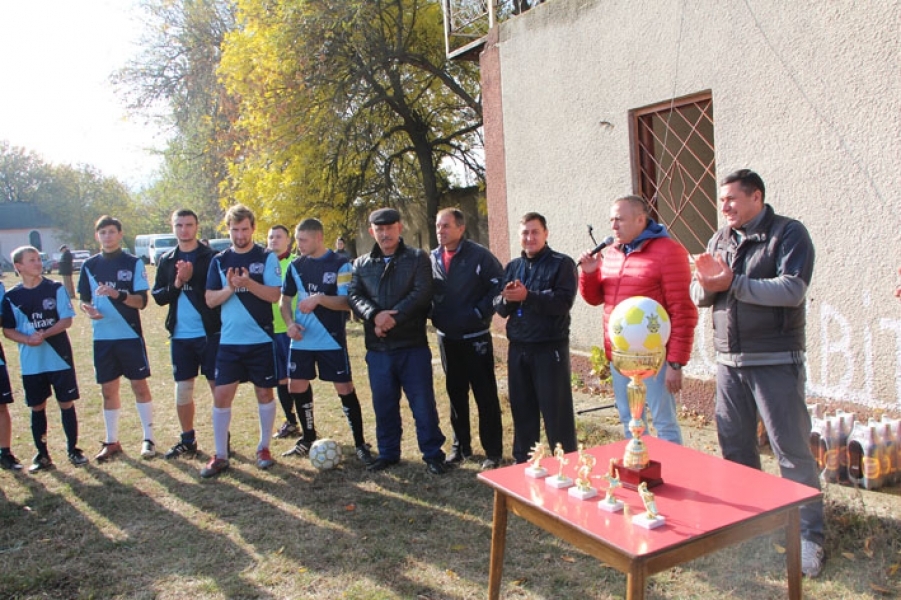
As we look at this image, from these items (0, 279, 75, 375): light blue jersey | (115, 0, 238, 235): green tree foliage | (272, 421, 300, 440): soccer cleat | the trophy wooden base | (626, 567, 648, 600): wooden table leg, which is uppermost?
(115, 0, 238, 235): green tree foliage

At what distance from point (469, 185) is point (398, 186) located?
5.30 feet

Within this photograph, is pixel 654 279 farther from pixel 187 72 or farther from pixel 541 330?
pixel 187 72

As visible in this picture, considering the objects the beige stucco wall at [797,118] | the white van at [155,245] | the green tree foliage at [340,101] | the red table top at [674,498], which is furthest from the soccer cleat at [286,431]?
the white van at [155,245]

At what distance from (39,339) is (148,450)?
132 cm

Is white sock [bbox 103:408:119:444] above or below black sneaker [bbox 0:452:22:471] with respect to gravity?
above

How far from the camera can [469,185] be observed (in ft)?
50.7

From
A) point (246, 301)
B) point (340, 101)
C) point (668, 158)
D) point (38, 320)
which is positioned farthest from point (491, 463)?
point (340, 101)

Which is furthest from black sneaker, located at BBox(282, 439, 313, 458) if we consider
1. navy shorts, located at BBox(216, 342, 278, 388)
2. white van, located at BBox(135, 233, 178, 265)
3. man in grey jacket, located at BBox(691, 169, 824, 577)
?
white van, located at BBox(135, 233, 178, 265)

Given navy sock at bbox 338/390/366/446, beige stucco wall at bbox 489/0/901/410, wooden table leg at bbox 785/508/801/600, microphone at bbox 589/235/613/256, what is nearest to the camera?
wooden table leg at bbox 785/508/801/600

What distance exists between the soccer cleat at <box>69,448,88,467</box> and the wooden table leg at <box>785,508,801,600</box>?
5.65 m

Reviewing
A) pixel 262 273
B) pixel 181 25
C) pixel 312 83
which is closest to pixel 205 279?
pixel 262 273

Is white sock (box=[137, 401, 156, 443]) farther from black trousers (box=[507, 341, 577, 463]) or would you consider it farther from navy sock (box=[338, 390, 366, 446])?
black trousers (box=[507, 341, 577, 463])

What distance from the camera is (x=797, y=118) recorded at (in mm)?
5312

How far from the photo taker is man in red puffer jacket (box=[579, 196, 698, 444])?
4090 mm
